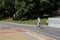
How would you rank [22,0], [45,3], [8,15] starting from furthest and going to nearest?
[8,15], [22,0], [45,3]

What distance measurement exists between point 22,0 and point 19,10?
9.53 ft

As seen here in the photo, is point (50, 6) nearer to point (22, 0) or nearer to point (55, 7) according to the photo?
point (55, 7)

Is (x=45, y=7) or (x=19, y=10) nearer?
(x=45, y=7)

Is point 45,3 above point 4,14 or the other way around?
above

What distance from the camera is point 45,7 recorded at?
53781 mm

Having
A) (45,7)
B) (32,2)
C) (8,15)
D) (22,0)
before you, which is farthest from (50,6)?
(8,15)

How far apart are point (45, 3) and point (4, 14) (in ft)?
93.2

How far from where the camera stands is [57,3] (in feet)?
178

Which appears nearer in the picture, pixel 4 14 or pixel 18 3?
pixel 18 3

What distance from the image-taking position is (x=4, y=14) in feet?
255

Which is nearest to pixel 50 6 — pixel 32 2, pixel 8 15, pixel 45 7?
pixel 45 7

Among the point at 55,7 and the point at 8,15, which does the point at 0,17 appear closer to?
the point at 8,15

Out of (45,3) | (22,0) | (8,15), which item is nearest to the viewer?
(45,3)

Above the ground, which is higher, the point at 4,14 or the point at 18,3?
the point at 18,3
